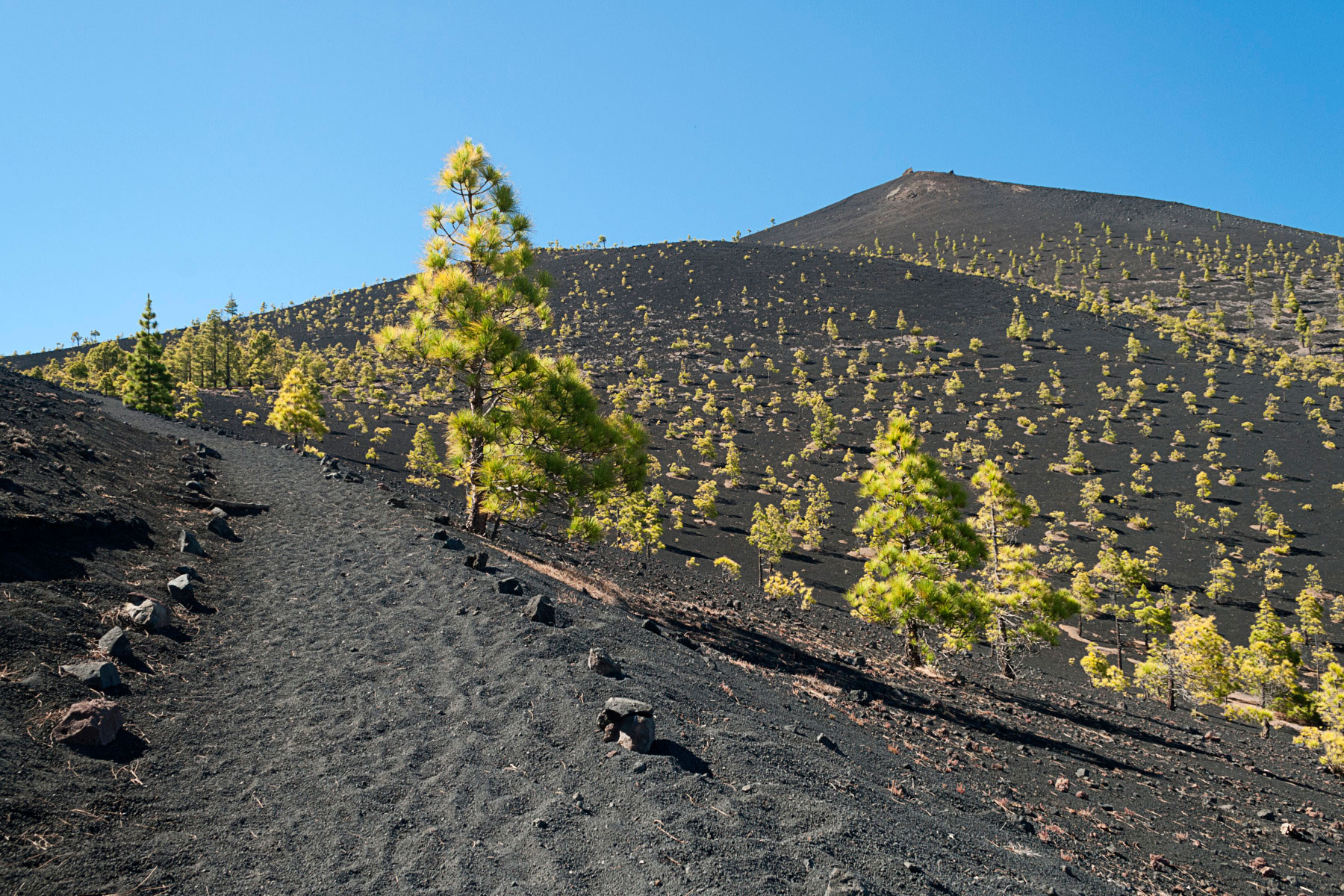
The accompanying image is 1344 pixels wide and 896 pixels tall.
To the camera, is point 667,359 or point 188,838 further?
point 667,359

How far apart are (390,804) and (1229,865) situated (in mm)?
11392

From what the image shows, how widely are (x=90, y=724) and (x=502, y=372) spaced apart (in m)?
9.68

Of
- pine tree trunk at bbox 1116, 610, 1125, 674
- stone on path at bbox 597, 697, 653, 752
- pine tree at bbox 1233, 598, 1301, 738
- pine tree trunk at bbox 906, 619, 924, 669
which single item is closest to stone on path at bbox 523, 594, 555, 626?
stone on path at bbox 597, 697, 653, 752

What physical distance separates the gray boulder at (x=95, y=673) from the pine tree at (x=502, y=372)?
23.2 feet

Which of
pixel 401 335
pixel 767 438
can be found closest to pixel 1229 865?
pixel 401 335

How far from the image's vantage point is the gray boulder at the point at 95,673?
512cm

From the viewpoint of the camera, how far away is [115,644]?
5.75 meters

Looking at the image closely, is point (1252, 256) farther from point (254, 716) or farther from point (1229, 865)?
point (254, 716)

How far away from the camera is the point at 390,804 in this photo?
4.52 metres

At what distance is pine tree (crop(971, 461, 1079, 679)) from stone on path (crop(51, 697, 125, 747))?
17.5 meters

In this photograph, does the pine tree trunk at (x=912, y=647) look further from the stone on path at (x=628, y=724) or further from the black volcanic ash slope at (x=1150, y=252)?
the black volcanic ash slope at (x=1150, y=252)

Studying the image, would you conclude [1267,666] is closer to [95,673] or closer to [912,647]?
[912,647]

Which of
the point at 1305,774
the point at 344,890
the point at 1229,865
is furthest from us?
the point at 1305,774

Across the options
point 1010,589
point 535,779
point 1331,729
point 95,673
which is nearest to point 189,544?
point 95,673
